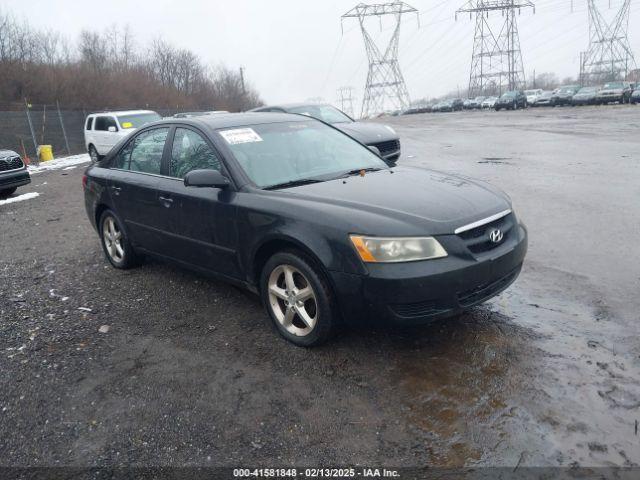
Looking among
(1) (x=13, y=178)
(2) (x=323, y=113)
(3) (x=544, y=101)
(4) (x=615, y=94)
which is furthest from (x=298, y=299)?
(3) (x=544, y=101)

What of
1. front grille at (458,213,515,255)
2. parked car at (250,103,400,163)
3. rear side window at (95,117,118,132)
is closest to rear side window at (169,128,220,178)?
front grille at (458,213,515,255)

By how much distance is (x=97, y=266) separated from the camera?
228 inches

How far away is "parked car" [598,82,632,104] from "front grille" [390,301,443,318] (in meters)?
41.4

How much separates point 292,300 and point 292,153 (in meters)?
1.35

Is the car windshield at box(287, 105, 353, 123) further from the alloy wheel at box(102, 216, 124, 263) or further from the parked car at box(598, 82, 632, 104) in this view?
the parked car at box(598, 82, 632, 104)

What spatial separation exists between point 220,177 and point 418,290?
1.72 m

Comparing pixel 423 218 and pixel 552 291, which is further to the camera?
pixel 552 291

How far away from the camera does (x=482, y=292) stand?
10.7 feet

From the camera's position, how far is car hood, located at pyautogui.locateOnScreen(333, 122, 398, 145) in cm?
1036

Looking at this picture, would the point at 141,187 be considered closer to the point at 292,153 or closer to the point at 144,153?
the point at 144,153

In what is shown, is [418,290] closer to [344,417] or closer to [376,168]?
[344,417]

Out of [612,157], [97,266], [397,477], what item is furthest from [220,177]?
[612,157]

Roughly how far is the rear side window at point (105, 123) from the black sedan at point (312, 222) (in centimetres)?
1493

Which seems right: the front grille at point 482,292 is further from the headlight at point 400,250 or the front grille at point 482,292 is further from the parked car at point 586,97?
the parked car at point 586,97
